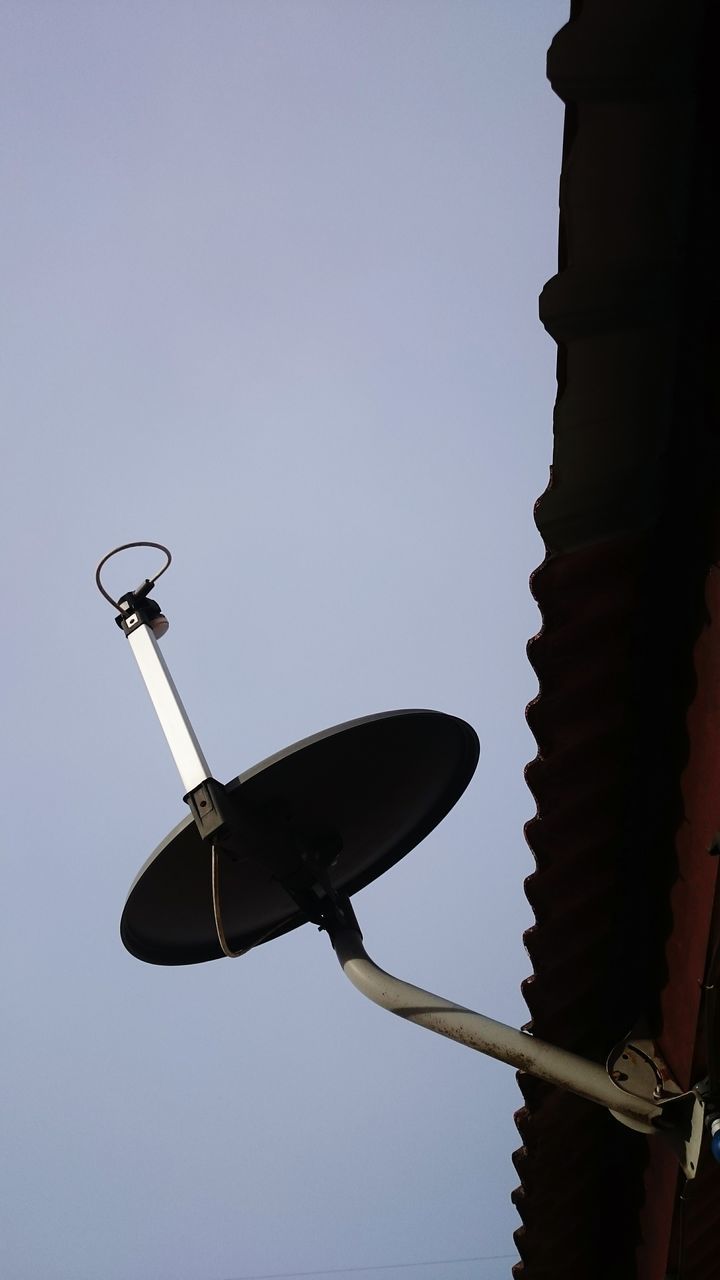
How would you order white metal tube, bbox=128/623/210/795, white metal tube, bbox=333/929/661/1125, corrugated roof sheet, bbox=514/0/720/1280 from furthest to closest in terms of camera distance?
white metal tube, bbox=128/623/210/795
white metal tube, bbox=333/929/661/1125
corrugated roof sheet, bbox=514/0/720/1280

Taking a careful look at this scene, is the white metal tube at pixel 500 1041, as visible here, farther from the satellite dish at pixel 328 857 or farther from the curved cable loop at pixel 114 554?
the curved cable loop at pixel 114 554

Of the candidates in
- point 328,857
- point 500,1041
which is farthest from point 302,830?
point 500,1041

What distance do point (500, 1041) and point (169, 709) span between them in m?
0.98

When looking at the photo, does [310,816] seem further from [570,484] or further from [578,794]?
[570,484]

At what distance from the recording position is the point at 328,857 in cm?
252

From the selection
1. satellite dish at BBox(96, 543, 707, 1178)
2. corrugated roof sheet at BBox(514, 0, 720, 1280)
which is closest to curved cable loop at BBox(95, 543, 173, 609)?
satellite dish at BBox(96, 543, 707, 1178)

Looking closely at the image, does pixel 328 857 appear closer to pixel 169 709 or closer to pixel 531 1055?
pixel 169 709

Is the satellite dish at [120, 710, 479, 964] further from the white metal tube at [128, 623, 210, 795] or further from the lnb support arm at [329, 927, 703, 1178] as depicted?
the lnb support arm at [329, 927, 703, 1178]

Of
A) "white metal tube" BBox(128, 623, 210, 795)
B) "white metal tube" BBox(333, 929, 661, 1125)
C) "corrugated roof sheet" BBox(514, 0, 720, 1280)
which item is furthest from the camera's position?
"white metal tube" BBox(128, 623, 210, 795)

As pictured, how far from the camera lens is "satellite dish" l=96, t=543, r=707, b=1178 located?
2215 millimetres

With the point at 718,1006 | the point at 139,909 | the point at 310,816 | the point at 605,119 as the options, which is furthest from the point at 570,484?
the point at 139,909

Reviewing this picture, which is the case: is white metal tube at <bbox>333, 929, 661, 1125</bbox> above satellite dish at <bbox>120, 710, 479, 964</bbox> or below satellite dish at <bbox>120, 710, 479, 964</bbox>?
below

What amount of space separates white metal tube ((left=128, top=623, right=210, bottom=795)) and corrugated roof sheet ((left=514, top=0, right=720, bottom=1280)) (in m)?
0.79

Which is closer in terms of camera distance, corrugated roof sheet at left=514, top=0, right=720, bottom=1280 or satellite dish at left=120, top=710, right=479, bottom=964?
corrugated roof sheet at left=514, top=0, right=720, bottom=1280
